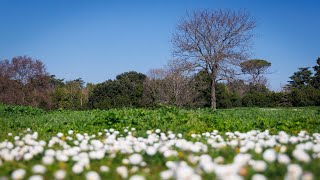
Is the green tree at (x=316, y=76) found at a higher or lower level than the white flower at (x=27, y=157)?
higher

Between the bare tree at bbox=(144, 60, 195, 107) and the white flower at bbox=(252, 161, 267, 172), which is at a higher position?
the bare tree at bbox=(144, 60, 195, 107)

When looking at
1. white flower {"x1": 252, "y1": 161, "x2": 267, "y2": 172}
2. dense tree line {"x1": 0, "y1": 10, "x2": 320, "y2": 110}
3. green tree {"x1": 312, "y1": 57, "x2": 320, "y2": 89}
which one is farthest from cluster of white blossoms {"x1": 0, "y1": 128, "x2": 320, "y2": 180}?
green tree {"x1": 312, "y1": 57, "x2": 320, "y2": 89}

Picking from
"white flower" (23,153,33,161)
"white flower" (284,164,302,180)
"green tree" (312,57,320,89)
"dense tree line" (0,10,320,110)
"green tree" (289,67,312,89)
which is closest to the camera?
"white flower" (284,164,302,180)

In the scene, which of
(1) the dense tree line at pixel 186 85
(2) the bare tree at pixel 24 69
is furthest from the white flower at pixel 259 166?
(2) the bare tree at pixel 24 69

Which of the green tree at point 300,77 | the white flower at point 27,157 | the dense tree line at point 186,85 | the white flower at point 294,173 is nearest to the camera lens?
the white flower at point 294,173

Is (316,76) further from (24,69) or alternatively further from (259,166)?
(259,166)

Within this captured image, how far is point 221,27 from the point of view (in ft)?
76.8

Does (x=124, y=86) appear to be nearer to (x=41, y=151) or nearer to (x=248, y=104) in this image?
(x=248, y=104)

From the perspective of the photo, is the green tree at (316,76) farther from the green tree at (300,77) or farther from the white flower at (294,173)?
the white flower at (294,173)

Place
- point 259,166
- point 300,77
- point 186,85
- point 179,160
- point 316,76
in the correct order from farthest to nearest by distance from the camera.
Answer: point 300,77
point 316,76
point 186,85
point 179,160
point 259,166

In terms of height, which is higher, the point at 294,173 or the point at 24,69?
the point at 24,69

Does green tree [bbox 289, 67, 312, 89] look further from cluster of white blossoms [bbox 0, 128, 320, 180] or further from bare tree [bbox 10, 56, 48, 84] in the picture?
cluster of white blossoms [bbox 0, 128, 320, 180]

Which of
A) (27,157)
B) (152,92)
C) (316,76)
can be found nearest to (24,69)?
(152,92)

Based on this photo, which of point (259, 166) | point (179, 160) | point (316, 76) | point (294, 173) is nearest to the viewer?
point (294, 173)
